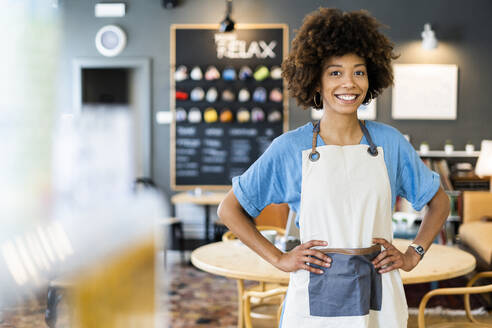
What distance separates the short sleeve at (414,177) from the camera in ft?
4.21

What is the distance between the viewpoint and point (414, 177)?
129 centimetres

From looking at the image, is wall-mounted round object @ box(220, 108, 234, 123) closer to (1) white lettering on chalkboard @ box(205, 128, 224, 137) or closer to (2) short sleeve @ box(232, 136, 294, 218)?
(1) white lettering on chalkboard @ box(205, 128, 224, 137)

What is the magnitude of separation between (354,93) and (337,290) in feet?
1.54

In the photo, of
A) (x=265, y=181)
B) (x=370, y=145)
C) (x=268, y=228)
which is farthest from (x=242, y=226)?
(x=268, y=228)

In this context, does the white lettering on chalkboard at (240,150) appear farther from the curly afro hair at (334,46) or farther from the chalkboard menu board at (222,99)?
the curly afro hair at (334,46)

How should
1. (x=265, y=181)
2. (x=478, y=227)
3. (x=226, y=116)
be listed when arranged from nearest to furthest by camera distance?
(x=265, y=181)
(x=478, y=227)
(x=226, y=116)

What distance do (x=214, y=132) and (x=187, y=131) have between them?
309mm

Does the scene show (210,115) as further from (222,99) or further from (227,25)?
(227,25)

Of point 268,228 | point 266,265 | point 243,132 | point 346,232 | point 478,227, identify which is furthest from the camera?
point 243,132

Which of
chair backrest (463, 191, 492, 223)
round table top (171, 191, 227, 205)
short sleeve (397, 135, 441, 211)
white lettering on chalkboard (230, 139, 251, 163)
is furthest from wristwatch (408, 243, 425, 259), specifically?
white lettering on chalkboard (230, 139, 251, 163)

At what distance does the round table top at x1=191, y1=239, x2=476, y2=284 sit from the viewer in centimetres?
216

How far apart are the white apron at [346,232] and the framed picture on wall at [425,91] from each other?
489 cm

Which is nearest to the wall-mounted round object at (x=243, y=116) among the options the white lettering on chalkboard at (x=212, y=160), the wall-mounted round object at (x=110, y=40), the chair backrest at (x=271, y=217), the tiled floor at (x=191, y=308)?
the white lettering on chalkboard at (x=212, y=160)

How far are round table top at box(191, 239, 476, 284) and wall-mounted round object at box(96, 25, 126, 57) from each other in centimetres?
391
